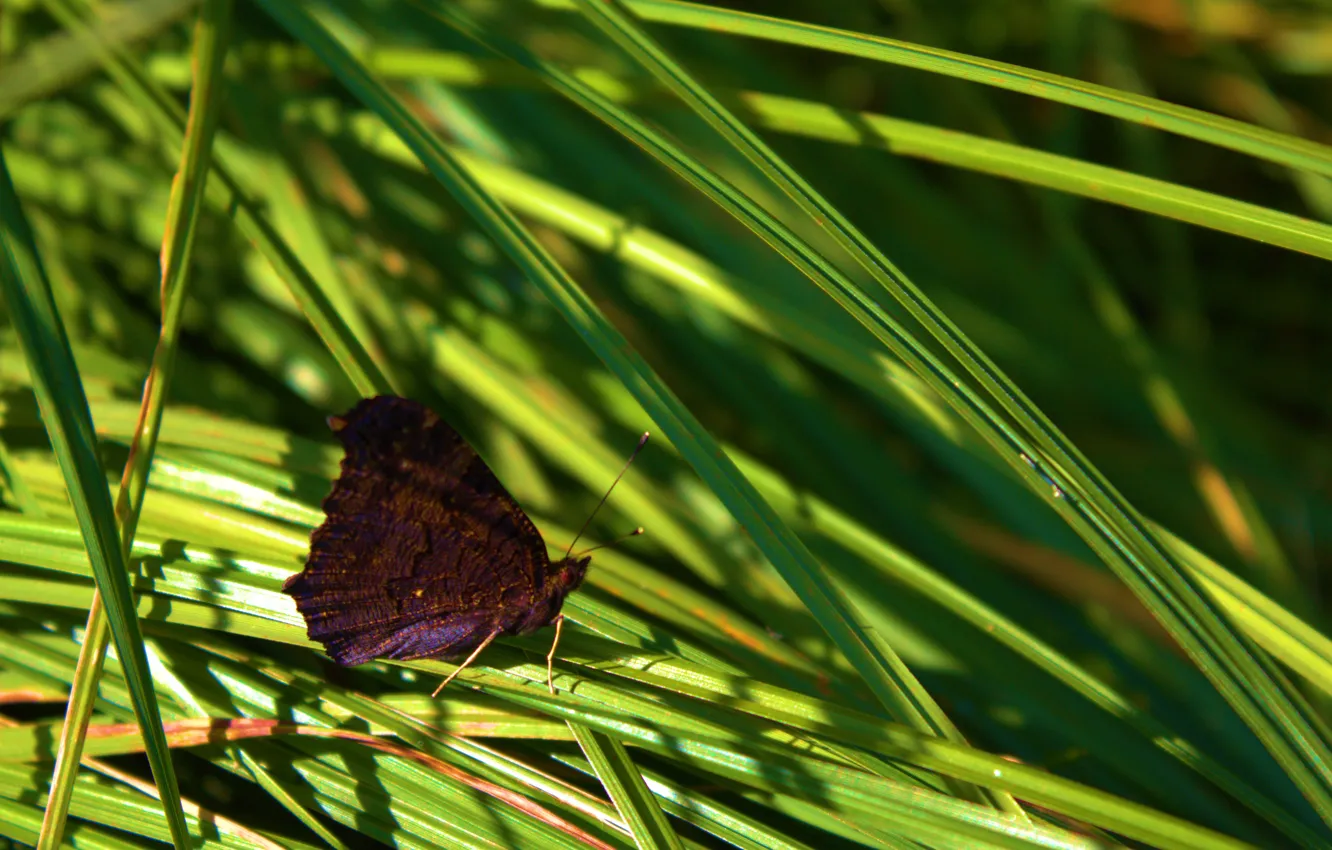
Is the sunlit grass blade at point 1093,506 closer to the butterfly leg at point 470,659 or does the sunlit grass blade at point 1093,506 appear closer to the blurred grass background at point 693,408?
the blurred grass background at point 693,408

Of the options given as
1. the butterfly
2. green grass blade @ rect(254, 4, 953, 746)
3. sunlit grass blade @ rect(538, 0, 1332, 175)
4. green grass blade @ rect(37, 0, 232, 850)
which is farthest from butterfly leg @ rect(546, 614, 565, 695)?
sunlit grass blade @ rect(538, 0, 1332, 175)

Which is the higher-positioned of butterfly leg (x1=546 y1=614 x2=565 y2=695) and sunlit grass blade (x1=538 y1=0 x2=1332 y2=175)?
sunlit grass blade (x1=538 y1=0 x2=1332 y2=175)

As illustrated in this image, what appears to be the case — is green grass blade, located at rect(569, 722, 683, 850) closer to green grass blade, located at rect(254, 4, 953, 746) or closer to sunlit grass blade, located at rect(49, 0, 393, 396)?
green grass blade, located at rect(254, 4, 953, 746)

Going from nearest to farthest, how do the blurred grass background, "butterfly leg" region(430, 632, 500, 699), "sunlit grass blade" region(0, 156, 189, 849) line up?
"sunlit grass blade" region(0, 156, 189, 849)
the blurred grass background
"butterfly leg" region(430, 632, 500, 699)

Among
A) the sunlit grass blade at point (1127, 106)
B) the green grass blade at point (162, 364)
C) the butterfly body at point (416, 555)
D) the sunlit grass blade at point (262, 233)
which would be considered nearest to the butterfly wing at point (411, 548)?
the butterfly body at point (416, 555)

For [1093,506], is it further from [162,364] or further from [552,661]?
[162,364]

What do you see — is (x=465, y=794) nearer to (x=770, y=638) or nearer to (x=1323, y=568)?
(x=770, y=638)

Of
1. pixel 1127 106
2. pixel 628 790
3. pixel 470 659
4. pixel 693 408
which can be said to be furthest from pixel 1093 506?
pixel 693 408
